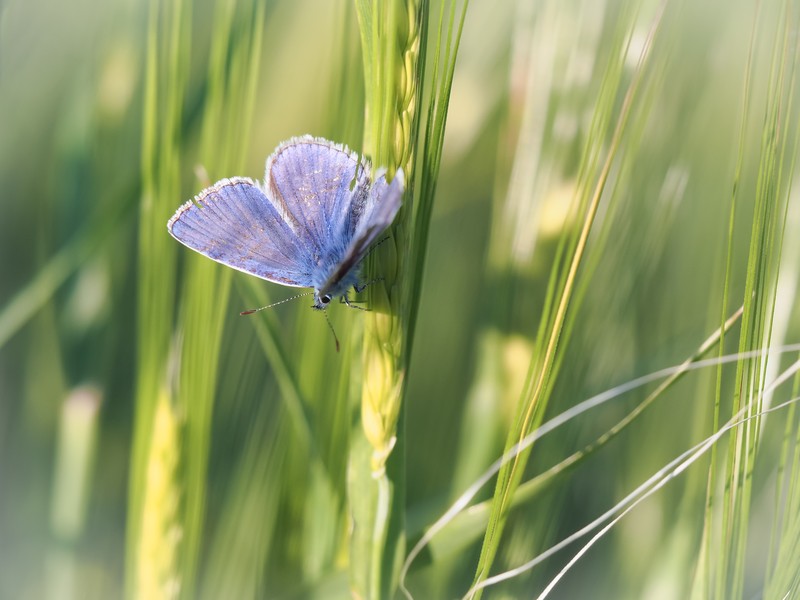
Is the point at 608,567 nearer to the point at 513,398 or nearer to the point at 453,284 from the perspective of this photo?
the point at 513,398

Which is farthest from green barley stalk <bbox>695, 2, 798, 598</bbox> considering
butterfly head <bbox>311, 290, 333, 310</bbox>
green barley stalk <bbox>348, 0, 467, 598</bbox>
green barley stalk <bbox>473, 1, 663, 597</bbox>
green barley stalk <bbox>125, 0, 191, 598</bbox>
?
green barley stalk <bbox>125, 0, 191, 598</bbox>

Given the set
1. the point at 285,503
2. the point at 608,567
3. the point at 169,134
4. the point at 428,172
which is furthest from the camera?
the point at 608,567

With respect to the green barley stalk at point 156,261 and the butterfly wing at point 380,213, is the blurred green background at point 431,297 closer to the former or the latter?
the green barley stalk at point 156,261

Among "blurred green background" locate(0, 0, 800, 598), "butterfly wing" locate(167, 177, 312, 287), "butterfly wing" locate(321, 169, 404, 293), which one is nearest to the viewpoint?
"butterfly wing" locate(321, 169, 404, 293)

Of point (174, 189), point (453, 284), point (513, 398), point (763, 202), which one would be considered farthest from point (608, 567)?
point (174, 189)

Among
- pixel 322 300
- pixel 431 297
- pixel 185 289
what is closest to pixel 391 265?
pixel 322 300

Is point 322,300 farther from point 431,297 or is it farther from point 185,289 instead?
point 431,297

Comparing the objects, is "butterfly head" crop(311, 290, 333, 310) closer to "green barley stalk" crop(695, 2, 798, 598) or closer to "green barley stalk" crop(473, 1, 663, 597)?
"green barley stalk" crop(473, 1, 663, 597)
